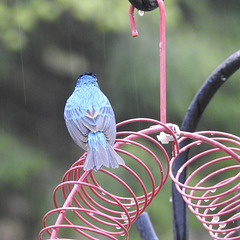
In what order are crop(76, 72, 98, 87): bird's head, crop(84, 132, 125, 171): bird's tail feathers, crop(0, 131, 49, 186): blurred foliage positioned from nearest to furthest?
1. crop(84, 132, 125, 171): bird's tail feathers
2. crop(76, 72, 98, 87): bird's head
3. crop(0, 131, 49, 186): blurred foliage

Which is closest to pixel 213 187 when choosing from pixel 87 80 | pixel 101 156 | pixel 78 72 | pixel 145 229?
pixel 101 156

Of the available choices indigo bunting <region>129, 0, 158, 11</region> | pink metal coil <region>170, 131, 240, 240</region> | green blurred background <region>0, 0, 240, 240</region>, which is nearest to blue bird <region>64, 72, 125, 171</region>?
pink metal coil <region>170, 131, 240, 240</region>

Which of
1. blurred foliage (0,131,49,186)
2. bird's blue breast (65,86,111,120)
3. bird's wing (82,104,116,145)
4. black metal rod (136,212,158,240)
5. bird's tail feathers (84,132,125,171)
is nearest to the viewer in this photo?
bird's tail feathers (84,132,125,171)

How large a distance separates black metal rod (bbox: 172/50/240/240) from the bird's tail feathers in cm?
39

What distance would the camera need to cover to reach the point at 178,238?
2.04m

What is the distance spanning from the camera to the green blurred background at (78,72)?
15.5 feet

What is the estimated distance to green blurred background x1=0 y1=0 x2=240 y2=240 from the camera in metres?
4.72

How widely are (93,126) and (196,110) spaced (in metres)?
0.40

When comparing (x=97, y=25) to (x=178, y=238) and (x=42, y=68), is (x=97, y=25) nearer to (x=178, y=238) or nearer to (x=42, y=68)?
(x=42, y=68)

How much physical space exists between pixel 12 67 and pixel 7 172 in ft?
3.22

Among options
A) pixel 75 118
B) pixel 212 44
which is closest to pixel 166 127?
pixel 75 118

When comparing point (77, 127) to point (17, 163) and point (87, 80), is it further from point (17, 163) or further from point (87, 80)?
point (17, 163)

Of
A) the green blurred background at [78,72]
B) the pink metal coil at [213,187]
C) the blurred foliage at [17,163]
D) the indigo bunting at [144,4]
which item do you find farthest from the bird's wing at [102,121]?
the blurred foliage at [17,163]

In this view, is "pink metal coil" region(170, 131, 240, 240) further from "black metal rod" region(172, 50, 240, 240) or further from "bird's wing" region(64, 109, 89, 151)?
"bird's wing" region(64, 109, 89, 151)
